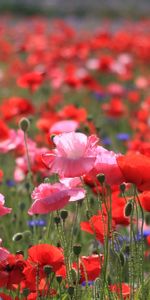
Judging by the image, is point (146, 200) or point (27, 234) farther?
point (27, 234)

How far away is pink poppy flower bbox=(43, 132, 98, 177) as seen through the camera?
60.4 inches

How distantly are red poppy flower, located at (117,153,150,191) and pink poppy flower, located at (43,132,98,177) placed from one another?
6 cm

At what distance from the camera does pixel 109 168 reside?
63.0 inches

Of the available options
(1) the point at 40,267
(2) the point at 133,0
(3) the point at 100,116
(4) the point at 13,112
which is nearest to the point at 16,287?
(1) the point at 40,267

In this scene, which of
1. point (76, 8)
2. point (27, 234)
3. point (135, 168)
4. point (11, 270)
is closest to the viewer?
point (135, 168)

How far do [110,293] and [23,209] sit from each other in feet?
3.51

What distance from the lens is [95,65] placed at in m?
4.95

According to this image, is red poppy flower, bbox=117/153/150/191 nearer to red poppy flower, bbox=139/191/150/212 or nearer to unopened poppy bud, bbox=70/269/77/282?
red poppy flower, bbox=139/191/150/212

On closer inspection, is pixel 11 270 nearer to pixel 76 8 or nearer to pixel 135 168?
pixel 135 168

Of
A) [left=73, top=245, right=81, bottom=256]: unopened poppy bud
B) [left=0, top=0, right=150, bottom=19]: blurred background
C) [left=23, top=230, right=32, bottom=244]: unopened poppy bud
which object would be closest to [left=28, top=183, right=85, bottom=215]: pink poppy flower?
[left=73, top=245, right=81, bottom=256]: unopened poppy bud

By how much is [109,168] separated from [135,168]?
91mm

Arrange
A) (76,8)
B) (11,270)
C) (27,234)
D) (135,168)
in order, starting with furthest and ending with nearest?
(76,8) < (27,234) < (11,270) < (135,168)

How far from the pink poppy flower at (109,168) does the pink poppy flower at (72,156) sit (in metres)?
0.03

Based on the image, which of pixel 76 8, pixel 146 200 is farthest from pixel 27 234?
pixel 76 8
